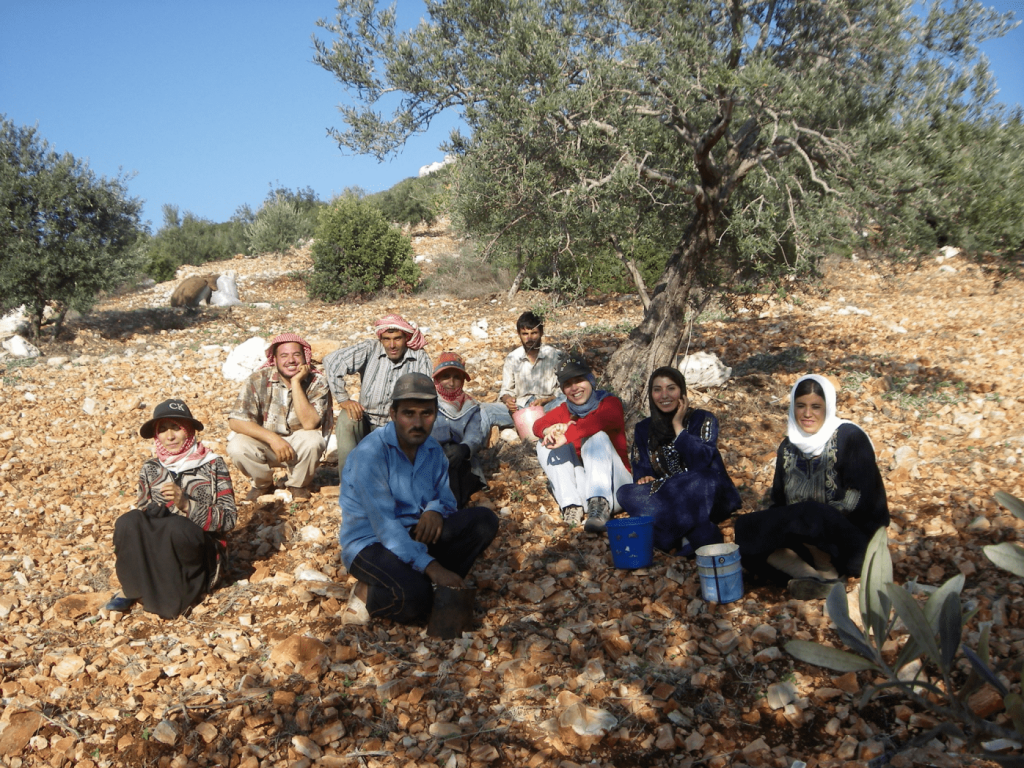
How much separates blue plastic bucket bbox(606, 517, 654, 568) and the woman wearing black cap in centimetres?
219

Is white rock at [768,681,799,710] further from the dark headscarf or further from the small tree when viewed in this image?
the small tree

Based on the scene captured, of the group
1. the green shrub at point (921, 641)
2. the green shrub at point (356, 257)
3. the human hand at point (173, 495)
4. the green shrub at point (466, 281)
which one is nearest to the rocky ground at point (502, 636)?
the human hand at point (173, 495)

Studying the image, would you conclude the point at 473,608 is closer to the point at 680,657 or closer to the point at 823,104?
the point at 680,657

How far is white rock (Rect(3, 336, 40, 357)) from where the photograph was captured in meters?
9.84

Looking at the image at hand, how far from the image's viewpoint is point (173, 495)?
12.3ft

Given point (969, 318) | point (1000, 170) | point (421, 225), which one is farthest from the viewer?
point (421, 225)

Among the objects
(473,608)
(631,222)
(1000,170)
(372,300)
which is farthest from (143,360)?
(1000,170)

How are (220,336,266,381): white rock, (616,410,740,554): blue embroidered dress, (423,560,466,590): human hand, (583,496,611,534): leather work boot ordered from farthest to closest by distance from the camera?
(220,336,266,381): white rock, (583,496,611,534): leather work boot, (616,410,740,554): blue embroidered dress, (423,560,466,590): human hand

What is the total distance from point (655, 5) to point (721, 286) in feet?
9.62

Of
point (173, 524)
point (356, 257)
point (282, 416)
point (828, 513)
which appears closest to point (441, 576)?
point (173, 524)

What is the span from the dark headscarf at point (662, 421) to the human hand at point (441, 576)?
1605 mm

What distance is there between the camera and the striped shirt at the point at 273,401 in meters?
5.18

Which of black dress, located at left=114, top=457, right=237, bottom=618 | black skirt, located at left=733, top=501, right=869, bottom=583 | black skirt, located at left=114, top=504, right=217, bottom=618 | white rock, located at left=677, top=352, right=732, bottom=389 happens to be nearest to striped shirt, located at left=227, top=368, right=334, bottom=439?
black dress, located at left=114, top=457, right=237, bottom=618

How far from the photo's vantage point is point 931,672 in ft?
9.12
